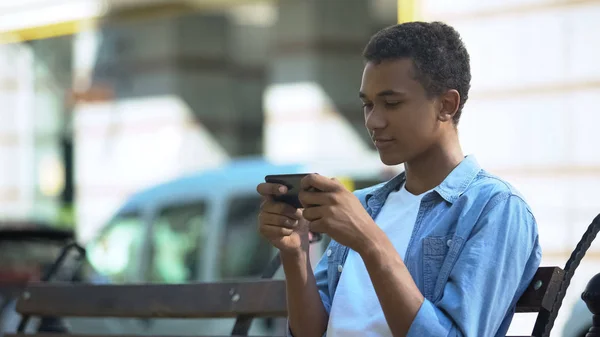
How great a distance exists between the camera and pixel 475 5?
8.59 m

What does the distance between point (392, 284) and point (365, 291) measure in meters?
0.28

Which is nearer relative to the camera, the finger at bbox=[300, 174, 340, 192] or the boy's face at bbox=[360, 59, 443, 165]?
the finger at bbox=[300, 174, 340, 192]

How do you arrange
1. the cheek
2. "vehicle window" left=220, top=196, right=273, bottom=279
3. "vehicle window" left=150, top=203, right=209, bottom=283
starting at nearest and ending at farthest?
the cheek, "vehicle window" left=220, top=196, right=273, bottom=279, "vehicle window" left=150, top=203, right=209, bottom=283

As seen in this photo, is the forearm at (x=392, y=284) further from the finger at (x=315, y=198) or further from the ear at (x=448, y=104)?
the ear at (x=448, y=104)

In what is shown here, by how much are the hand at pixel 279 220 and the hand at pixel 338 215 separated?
182mm

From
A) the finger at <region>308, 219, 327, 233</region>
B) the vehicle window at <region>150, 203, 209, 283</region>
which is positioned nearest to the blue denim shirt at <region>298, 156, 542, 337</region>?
the finger at <region>308, 219, 327, 233</region>

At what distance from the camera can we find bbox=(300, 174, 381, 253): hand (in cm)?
242

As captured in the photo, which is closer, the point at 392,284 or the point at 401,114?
the point at 392,284

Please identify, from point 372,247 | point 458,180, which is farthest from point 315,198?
point 458,180

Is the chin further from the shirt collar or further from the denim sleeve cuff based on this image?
the denim sleeve cuff

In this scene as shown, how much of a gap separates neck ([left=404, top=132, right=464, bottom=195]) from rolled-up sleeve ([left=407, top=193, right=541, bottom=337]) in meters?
0.18

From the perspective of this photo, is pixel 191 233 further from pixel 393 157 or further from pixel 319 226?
pixel 319 226

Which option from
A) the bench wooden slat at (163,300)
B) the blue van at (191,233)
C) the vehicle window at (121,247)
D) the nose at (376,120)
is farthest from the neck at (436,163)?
the vehicle window at (121,247)

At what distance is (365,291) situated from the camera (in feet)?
8.75
